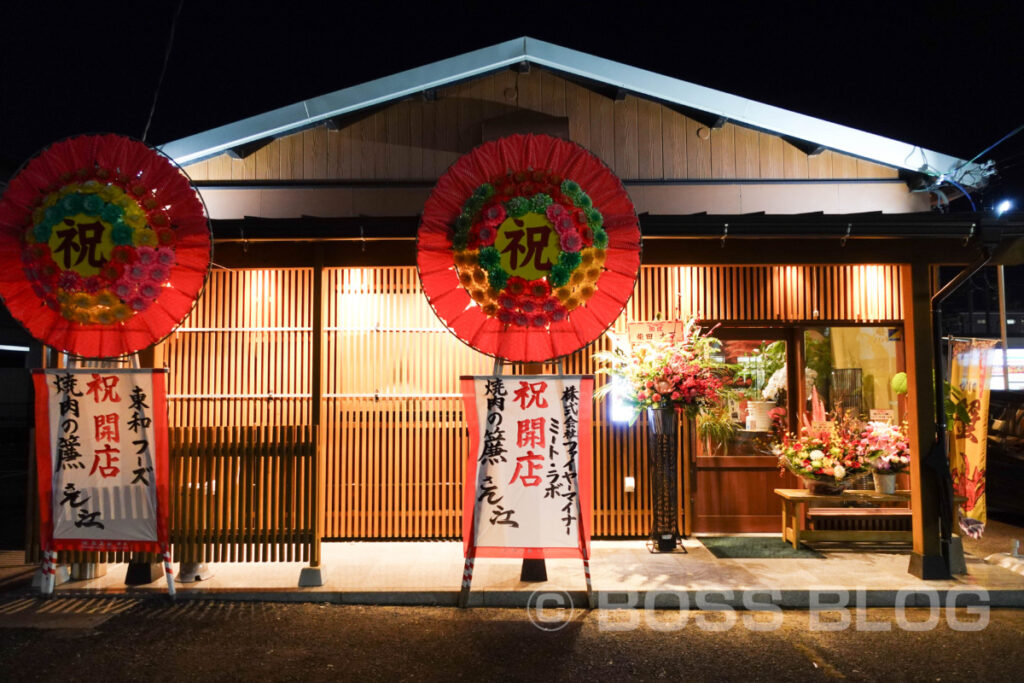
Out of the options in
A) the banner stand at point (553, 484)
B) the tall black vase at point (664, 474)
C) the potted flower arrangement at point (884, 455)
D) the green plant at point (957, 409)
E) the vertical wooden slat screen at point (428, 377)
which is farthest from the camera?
the vertical wooden slat screen at point (428, 377)

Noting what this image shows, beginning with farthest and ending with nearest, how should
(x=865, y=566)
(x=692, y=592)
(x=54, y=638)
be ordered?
(x=865, y=566)
(x=692, y=592)
(x=54, y=638)

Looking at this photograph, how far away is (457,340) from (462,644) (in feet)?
15.8

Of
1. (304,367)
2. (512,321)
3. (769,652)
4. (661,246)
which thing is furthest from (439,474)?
(769,652)

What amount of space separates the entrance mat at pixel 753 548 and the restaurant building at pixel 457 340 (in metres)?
0.34

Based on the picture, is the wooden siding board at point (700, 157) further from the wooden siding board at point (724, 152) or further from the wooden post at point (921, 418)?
the wooden post at point (921, 418)

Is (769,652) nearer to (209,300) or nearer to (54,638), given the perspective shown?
(54,638)

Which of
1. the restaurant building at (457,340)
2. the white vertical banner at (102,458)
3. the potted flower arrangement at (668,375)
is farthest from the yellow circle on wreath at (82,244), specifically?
the potted flower arrangement at (668,375)

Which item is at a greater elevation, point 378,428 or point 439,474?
point 378,428

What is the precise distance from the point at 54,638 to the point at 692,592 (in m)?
5.96

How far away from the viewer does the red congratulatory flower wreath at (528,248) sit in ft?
23.9

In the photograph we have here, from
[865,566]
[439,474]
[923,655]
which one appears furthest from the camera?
[439,474]

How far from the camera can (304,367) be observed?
10.1 m

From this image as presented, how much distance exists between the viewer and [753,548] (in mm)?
9328

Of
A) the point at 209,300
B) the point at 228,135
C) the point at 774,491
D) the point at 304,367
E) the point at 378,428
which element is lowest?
the point at 774,491
